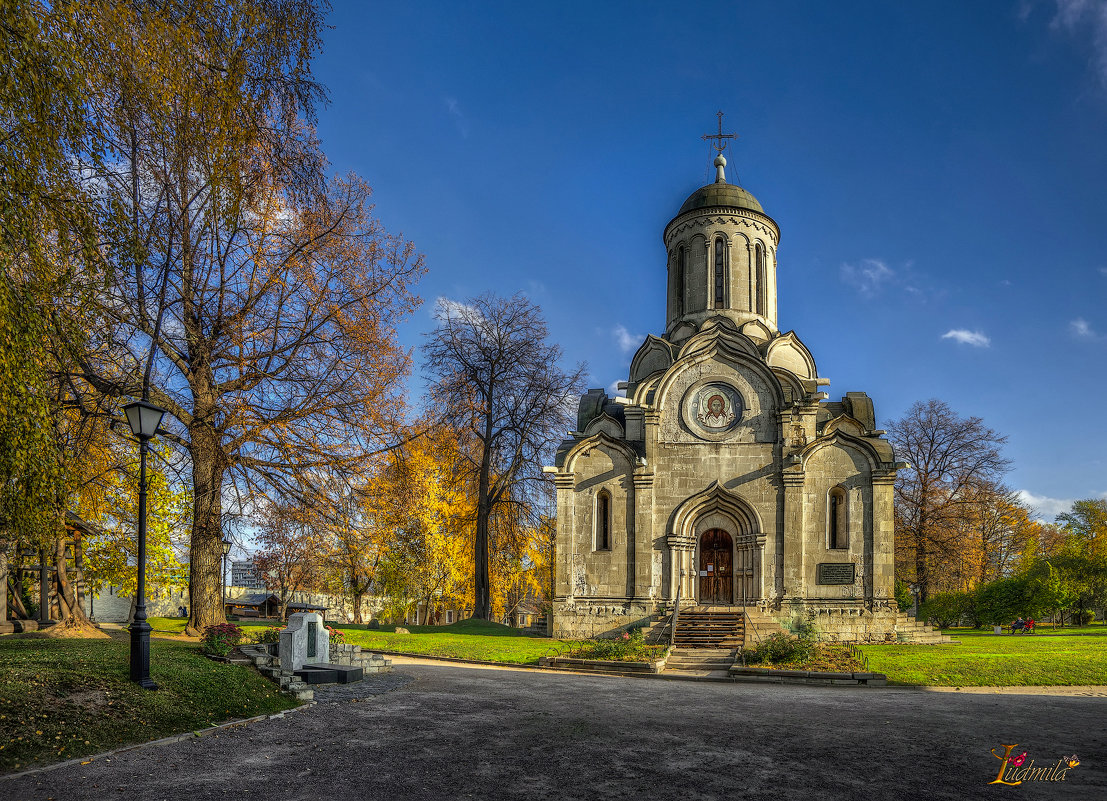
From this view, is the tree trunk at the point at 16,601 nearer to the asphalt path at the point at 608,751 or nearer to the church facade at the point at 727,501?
the asphalt path at the point at 608,751

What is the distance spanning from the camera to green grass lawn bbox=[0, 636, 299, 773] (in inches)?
306

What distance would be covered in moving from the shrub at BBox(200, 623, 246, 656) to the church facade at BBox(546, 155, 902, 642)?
39.3 ft

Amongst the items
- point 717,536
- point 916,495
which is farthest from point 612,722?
point 916,495

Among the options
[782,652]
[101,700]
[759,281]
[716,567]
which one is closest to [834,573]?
[716,567]

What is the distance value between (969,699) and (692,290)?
18.2 meters

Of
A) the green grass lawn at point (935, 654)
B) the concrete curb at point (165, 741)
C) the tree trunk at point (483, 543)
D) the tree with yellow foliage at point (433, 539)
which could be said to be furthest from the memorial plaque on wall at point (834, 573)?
the concrete curb at point (165, 741)

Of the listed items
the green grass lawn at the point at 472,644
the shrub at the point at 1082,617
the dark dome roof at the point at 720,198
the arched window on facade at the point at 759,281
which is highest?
the dark dome roof at the point at 720,198

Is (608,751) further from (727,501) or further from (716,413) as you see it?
(716,413)

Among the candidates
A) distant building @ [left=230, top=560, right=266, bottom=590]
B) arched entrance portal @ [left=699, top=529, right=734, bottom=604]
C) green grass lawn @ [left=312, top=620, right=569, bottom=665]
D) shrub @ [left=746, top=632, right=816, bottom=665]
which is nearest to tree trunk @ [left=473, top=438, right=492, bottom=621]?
green grass lawn @ [left=312, top=620, right=569, bottom=665]

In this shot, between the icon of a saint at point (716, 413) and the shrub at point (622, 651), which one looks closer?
the shrub at point (622, 651)

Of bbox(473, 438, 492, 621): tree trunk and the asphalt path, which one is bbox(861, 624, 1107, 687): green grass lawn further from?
bbox(473, 438, 492, 621): tree trunk

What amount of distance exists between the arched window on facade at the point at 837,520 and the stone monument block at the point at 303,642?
52.2 feet

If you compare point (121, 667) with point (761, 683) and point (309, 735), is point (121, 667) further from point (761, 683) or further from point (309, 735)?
point (761, 683)

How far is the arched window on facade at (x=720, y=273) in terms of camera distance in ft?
92.6
